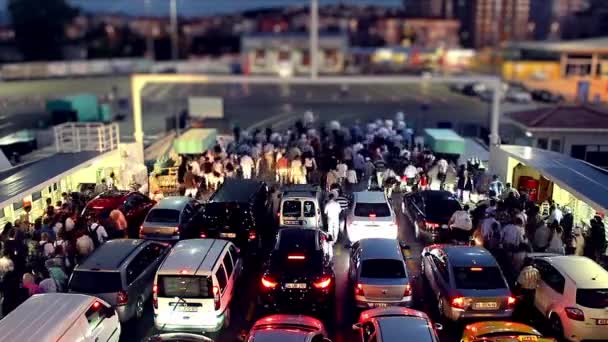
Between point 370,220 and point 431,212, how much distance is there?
1867 mm

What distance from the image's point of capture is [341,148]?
892 inches

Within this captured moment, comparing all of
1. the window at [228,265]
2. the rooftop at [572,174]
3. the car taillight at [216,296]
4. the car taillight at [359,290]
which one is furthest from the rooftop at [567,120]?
the car taillight at [216,296]

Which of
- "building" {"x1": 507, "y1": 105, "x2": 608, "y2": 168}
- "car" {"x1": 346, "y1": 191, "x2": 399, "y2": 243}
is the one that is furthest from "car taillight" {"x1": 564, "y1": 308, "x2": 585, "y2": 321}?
"building" {"x1": 507, "y1": 105, "x2": 608, "y2": 168}

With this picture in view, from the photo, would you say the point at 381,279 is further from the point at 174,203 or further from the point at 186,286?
the point at 174,203

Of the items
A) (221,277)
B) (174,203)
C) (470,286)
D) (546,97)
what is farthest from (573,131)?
(546,97)

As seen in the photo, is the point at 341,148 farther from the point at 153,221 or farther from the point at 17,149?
the point at 17,149

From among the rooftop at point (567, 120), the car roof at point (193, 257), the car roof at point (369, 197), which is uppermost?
the rooftop at point (567, 120)

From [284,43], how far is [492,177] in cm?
6629

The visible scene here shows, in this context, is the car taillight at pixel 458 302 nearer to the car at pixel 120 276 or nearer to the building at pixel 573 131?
the car at pixel 120 276

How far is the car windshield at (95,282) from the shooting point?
1062cm

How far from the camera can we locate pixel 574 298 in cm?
1009

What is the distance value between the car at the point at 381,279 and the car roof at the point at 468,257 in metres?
0.98

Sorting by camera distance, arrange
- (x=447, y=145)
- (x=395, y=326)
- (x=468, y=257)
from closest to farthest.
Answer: (x=395, y=326) → (x=468, y=257) → (x=447, y=145)

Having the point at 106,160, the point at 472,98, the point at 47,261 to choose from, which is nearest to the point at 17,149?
the point at 106,160
